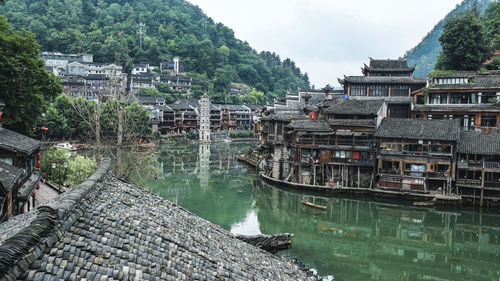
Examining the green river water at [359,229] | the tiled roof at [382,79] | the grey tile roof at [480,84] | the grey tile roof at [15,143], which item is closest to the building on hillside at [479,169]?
the green river water at [359,229]

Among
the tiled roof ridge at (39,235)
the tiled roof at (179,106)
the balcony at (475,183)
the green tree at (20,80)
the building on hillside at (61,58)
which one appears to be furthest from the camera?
the building on hillside at (61,58)

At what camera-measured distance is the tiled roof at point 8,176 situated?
1300cm

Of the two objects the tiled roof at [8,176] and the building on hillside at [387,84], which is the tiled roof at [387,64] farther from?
the tiled roof at [8,176]

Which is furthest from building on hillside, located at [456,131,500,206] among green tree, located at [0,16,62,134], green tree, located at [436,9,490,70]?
green tree, located at [0,16,62,134]

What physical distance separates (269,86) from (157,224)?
136 meters

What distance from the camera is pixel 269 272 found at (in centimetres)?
826

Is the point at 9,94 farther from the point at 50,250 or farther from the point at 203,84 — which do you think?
the point at 203,84

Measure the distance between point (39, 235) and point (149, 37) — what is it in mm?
130464

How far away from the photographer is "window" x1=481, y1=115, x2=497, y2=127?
113 ft

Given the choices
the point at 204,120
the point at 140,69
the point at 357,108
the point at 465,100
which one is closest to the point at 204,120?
the point at 204,120

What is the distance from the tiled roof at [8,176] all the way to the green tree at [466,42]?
4853cm

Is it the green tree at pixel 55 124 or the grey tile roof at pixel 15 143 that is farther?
the green tree at pixel 55 124

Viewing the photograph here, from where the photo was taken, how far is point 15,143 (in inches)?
687

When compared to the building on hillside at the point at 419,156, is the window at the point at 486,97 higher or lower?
higher
